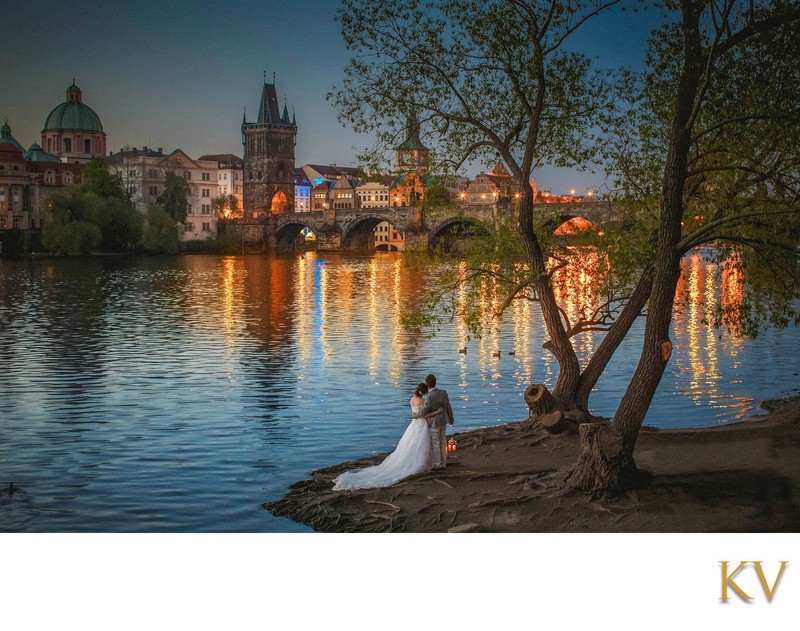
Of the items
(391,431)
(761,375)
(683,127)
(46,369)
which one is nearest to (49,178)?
(46,369)

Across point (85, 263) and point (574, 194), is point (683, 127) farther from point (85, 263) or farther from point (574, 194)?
point (85, 263)

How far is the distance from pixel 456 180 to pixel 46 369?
21.6ft

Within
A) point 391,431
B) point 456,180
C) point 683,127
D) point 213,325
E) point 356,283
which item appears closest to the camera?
point 683,127

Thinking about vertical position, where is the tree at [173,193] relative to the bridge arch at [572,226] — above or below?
above

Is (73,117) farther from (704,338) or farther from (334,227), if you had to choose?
(334,227)

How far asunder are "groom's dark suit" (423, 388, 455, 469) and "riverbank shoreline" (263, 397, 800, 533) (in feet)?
0.35

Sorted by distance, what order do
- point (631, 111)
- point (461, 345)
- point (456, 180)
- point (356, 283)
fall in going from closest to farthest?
point (631, 111), point (456, 180), point (461, 345), point (356, 283)

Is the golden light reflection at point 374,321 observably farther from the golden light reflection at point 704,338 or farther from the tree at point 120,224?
the tree at point 120,224

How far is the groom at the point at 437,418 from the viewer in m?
7.29

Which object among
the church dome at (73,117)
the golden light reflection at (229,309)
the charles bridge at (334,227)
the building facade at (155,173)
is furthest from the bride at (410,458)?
the charles bridge at (334,227)

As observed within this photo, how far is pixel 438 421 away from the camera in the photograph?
7.35 meters

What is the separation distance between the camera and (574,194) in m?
8.79
